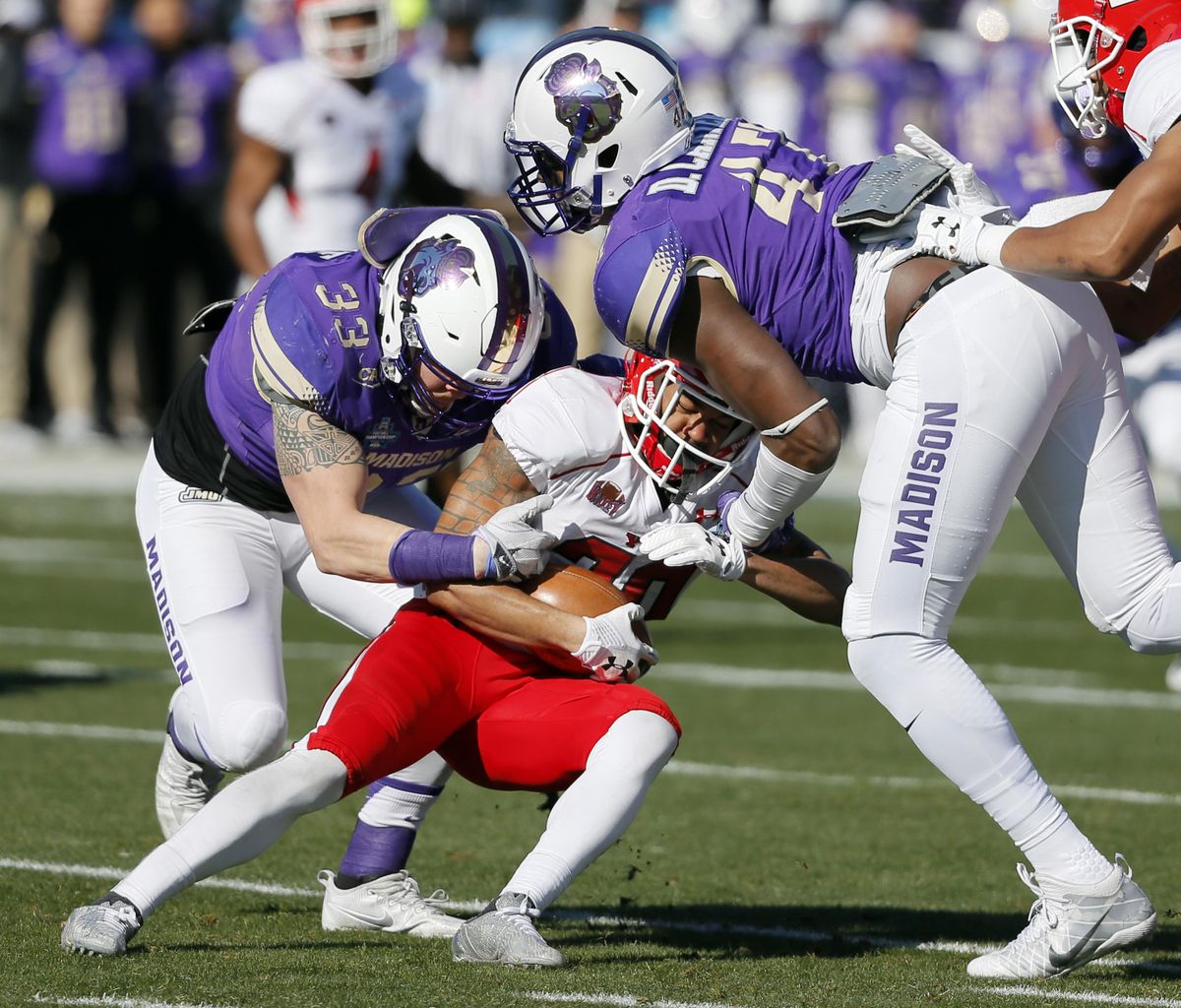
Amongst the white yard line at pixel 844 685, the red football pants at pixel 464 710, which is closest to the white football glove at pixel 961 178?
the red football pants at pixel 464 710

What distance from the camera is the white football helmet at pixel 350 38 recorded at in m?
8.84

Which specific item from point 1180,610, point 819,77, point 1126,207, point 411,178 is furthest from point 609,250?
point 819,77

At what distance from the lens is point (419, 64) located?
14094 millimetres

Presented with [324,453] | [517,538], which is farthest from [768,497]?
[324,453]

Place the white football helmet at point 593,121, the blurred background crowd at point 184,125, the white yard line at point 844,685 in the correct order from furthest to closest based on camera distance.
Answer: the blurred background crowd at point 184,125 → the white yard line at point 844,685 → the white football helmet at point 593,121

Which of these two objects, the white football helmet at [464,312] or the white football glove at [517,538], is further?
the white football helmet at [464,312]

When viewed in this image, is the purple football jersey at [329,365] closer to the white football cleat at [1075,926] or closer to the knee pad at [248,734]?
the knee pad at [248,734]

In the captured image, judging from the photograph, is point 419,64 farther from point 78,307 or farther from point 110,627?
point 110,627

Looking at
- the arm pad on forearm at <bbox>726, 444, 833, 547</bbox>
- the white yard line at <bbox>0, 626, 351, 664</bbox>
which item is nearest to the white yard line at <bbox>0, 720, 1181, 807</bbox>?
the white yard line at <bbox>0, 626, 351, 664</bbox>

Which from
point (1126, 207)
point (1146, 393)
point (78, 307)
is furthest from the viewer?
point (78, 307)

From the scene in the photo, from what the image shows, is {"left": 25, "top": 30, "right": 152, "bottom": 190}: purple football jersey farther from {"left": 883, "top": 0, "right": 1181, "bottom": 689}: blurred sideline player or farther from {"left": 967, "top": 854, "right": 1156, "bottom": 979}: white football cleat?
{"left": 967, "top": 854, "right": 1156, "bottom": 979}: white football cleat

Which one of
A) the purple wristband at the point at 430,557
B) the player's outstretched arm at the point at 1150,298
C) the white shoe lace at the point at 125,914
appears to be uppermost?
the player's outstretched arm at the point at 1150,298

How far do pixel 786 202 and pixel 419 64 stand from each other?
10.4 metres

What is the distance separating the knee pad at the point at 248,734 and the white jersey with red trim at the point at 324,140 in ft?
15.3
